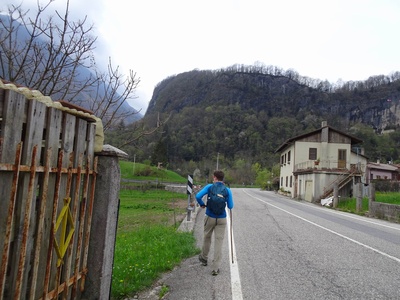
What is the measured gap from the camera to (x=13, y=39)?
189 inches

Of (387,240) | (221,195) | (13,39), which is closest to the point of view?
(13,39)

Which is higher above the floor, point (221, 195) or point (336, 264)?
point (221, 195)

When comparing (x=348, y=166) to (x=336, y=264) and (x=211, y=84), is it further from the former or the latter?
(x=211, y=84)

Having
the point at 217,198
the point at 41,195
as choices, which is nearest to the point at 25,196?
the point at 41,195

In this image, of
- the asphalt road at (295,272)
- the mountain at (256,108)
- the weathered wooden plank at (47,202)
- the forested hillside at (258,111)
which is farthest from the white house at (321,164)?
the mountain at (256,108)

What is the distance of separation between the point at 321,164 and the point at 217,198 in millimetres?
32807

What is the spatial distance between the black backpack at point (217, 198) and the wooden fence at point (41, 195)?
9.48 feet

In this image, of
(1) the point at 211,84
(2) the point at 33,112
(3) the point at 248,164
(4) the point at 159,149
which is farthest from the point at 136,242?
(1) the point at 211,84

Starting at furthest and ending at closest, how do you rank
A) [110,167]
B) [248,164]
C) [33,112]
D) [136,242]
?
[248,164]
[136,242]
[110,167]
[33,112]

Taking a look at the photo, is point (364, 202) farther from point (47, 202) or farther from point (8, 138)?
point (8, 138)

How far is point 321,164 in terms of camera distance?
1422 inches

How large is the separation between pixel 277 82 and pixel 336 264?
184919 mm

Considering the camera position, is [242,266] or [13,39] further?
[242,266]

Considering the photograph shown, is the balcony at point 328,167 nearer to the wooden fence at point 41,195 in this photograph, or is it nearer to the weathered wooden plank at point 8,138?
the wooden fence at point 41,195
